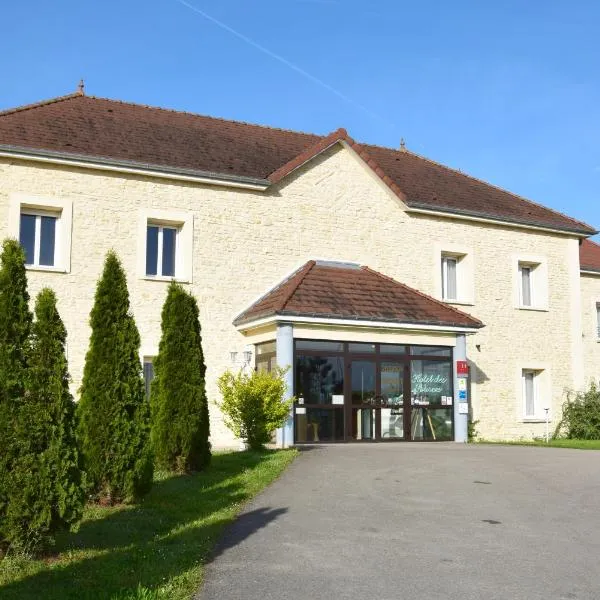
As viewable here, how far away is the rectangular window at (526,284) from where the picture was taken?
2413 centimetres

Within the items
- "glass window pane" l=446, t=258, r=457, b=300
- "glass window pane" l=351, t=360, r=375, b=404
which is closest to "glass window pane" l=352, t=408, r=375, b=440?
"glass window pane" l=351, t=360, r=375, b=404

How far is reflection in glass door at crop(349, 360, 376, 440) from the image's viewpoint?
18797 mm

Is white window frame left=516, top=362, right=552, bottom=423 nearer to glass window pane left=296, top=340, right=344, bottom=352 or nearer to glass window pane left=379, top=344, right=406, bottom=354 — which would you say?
glass window pane left=379, top=344, right=406, bottom=354

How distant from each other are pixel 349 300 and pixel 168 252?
446cm

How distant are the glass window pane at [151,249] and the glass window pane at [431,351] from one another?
6523 mm

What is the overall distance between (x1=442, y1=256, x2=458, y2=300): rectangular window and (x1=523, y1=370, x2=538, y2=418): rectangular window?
340cm

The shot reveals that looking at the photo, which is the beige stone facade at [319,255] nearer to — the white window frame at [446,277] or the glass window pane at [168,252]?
the white window frame at [446,277]

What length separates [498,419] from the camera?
22609 mm

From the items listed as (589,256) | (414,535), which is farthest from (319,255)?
(414,535)

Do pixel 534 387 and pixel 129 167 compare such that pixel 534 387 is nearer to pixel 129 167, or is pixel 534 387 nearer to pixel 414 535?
pixel 129 167

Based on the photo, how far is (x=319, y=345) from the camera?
18281mm

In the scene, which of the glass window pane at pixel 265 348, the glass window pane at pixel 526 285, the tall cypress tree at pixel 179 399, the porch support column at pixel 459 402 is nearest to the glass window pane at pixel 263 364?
the glass window pane at pixel 265 348

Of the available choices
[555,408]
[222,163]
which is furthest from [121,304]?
[555,408]

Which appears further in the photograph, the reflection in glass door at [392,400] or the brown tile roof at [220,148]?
the reflection in glass door at [392,400]
